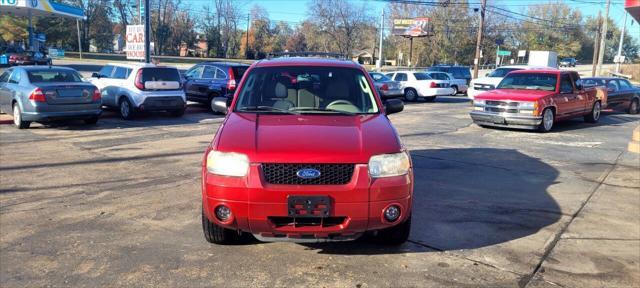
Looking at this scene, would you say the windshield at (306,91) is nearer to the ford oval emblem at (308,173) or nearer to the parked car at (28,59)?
the ford oval emblem at (308,173)

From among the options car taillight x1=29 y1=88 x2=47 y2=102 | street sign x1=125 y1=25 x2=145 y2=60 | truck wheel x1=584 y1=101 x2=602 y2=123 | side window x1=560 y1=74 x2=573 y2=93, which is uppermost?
street sign x1=125 y1=25 x2=145 y2=60

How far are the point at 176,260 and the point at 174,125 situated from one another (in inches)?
370

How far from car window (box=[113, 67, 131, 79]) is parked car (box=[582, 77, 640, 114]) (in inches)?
671

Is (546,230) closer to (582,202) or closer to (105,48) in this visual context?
(582,202)

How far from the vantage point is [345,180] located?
151 inches

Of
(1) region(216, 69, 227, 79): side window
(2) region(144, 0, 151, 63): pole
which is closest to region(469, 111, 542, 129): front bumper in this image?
(1) region(216, 69, 227, 79): side window

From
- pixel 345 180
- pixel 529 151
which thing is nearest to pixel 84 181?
pixel 345 180

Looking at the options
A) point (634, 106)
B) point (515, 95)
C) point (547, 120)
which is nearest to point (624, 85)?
point (634, 106)

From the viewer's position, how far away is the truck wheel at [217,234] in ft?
14.5

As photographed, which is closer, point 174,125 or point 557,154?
point 557,154

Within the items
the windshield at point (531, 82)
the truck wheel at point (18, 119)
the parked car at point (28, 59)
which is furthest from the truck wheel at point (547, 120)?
the parked car at point (28, 59)

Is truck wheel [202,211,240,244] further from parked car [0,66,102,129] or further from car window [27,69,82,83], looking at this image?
car window [27,69,82,83]

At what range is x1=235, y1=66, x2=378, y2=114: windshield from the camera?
5.08 m

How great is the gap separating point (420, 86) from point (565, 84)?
10536 millimetres
